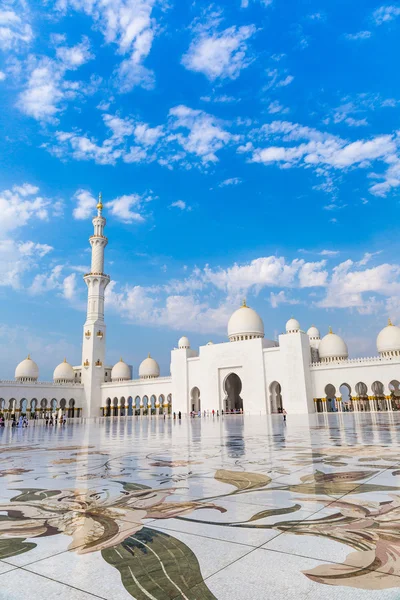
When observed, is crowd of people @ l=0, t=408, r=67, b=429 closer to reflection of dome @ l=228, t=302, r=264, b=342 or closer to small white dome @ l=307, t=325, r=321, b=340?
reflection of dome @ l=228, t=302, r=264, b=342

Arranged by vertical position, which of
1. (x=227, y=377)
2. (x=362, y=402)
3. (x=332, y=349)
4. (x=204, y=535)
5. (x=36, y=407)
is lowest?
(x=204, y=535)

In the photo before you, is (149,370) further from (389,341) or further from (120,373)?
(389,341)

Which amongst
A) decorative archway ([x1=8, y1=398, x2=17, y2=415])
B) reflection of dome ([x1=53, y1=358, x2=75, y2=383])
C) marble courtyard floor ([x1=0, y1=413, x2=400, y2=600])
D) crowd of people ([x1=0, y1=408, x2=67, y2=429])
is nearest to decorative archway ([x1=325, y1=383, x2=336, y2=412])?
crowd of people ([x1=0, y1=408, x2=67, y2=429])

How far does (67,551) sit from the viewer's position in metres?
1.75

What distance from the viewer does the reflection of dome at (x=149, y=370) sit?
4131 cm

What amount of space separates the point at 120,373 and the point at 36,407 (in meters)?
9.15

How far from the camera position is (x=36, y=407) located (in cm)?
3534

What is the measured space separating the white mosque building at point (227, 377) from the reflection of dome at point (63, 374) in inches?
3.7

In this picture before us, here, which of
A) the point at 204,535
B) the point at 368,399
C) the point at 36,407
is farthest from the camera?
the point at 36,407

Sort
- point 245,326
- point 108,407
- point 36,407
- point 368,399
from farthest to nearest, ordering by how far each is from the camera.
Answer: point 108,407 → point 36,407 → point 245,326 → point 368,399

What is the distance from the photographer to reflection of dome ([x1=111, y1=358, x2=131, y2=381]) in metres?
41.9

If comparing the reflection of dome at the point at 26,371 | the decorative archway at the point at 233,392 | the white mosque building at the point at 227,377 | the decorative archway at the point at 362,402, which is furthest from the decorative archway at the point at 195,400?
the reflection of dome at the point at 26,371

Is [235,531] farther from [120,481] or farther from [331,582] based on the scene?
[120,481]

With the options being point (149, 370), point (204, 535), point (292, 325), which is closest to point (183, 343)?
point (149, 370)
